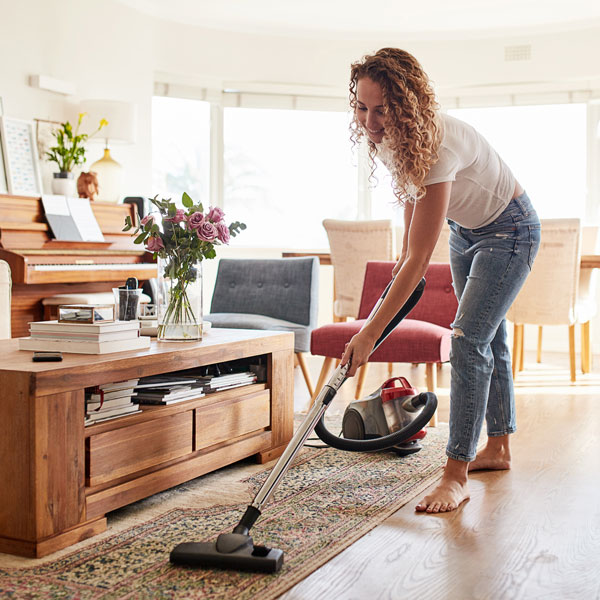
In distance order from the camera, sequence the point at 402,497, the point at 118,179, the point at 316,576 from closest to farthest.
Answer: the point at 316,576, the point at 402,497, the point at 118,179

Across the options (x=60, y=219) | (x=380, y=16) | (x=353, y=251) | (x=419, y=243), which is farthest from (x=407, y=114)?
(x=380, y=16)

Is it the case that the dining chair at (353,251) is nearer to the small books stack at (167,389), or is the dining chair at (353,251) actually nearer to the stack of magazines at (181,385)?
the stack of magazines at (181,385)

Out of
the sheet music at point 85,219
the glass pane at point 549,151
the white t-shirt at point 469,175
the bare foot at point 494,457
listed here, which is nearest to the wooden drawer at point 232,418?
the bare foot at point 494,457

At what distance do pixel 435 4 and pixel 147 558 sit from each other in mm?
5095

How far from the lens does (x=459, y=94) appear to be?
21.2ft

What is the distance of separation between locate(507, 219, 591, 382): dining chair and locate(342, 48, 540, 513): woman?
2073mm

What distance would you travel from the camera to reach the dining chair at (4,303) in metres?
3.29

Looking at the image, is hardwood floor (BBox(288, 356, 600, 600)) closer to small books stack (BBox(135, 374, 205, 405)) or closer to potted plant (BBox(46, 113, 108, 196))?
small books stack (BBox(135, 374, 205, 405))

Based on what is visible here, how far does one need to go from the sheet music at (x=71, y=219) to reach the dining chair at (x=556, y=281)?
2.54 meters

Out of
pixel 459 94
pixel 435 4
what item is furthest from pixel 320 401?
pixel 459 94

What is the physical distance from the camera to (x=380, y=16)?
6.04 meters

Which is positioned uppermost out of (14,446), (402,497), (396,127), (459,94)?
(459,94)

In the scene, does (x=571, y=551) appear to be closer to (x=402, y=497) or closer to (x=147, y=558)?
(x=402, y=497)

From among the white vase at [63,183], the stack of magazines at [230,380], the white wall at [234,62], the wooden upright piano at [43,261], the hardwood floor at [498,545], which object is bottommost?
the hardwood floor at [498,545]
